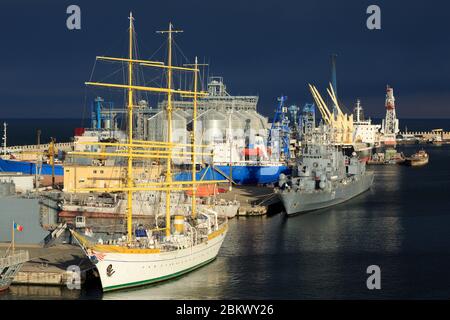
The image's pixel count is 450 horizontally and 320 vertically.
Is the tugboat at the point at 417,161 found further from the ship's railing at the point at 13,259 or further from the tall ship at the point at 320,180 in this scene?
the ship's railing at the point at 13,259

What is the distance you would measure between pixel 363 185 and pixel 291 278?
46215 mm

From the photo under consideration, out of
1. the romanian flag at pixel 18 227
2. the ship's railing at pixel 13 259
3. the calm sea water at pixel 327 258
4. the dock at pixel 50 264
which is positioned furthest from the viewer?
the romanian flag at pixel 18 227

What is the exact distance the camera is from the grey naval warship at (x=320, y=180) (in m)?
68.9

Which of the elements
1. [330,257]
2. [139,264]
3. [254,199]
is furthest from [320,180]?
[139,264]

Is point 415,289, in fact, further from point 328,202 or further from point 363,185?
point 363,185

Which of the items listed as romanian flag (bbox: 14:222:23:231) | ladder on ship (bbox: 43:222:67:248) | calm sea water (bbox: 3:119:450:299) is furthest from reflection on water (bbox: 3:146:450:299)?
ladder on ship (bbox: 43:222:67:248)

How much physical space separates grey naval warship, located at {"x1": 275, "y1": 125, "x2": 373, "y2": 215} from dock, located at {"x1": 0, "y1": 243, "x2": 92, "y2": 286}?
27549mm

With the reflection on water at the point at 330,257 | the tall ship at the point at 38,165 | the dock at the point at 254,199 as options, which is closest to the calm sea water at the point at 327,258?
→ the reflection on water at the point at 330,257

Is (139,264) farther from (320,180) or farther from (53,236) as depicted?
(320,180)

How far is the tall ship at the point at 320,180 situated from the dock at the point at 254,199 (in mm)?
1803

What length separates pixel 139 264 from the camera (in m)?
39.9

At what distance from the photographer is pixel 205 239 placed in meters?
45.1

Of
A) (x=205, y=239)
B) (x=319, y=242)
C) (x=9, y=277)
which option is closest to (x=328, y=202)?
(x=319, y=242)

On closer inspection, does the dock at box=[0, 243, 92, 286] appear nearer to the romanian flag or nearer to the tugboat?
the romanian flag
